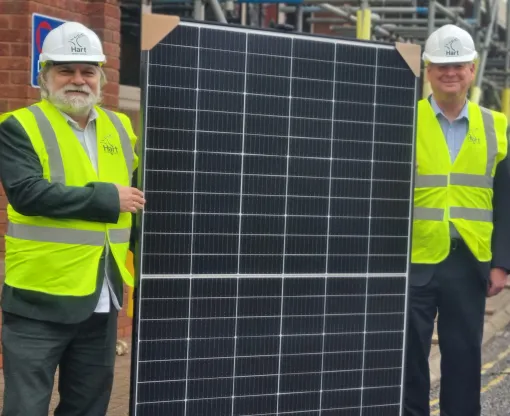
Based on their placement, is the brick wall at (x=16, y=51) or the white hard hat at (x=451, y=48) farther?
the brick wall at (x=16, y=51)

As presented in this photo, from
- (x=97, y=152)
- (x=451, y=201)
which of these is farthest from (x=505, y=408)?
(x=97, y=152)

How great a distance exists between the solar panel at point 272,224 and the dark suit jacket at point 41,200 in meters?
0.35

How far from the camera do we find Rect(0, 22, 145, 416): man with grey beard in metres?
4.64

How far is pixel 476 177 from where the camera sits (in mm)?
5965

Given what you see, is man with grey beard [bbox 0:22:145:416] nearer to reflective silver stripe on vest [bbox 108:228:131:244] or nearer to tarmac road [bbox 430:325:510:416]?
reflective silver stripe on vest [bbox 108:228:131:244]

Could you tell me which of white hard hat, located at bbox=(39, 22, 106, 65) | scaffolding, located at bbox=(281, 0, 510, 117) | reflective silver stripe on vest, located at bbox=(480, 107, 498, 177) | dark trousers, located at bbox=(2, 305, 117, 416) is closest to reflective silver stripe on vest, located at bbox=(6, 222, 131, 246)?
dark trousers, located at bbox=(2, 305, 117, 416)

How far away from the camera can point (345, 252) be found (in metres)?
5.57

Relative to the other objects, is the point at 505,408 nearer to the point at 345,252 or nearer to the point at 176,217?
the point at 345,252

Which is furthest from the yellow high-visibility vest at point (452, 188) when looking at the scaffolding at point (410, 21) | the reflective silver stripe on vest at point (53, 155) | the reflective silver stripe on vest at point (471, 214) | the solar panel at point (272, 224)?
the scaffolding at point (410, 21)

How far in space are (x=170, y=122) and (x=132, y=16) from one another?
16.6ft

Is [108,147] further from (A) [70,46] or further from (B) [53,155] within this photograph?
(A) [70,46]

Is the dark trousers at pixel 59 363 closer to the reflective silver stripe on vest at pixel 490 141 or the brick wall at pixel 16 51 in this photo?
the reflective silver stripe on vest at pixel 490 141

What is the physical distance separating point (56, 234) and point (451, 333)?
240 centimetres

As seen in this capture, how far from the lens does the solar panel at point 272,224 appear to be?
507 centimetres
